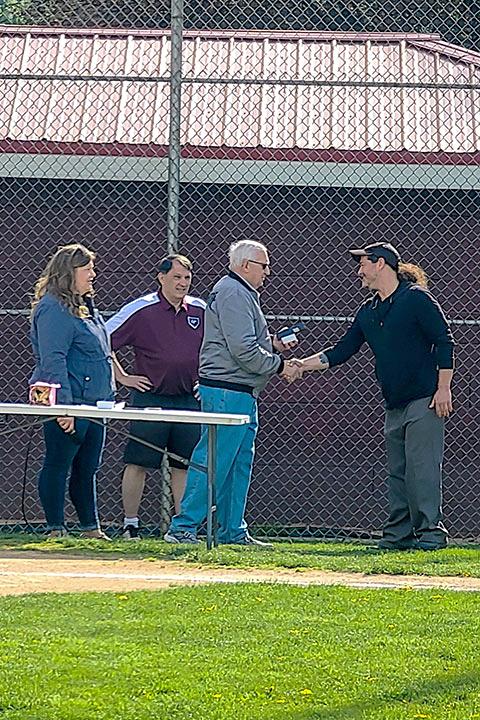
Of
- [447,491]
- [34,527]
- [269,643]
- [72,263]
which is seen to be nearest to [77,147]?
[72,263]

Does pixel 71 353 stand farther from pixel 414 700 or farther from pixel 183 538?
pixel 414 700

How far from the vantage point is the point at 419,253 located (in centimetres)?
1085

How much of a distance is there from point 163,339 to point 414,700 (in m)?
4.92

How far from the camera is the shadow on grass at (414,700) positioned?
14.6 feet

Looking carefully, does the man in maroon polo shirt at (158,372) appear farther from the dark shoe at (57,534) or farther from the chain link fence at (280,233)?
the chain link fence at (280,233)

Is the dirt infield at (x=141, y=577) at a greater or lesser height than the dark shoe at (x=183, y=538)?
lesser

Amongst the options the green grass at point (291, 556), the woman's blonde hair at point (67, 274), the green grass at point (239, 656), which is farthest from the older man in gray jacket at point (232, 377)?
the green grass at point (239, 656)

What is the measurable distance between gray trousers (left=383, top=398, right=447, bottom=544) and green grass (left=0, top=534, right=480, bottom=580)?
8.4 inches

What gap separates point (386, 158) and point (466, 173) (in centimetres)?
58

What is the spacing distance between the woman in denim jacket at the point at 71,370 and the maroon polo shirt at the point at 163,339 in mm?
390

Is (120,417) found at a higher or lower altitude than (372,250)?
lower

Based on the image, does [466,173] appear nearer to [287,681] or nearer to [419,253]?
[419,253]

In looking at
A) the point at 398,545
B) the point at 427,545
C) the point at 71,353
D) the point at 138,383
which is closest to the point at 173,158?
the point at 138,383

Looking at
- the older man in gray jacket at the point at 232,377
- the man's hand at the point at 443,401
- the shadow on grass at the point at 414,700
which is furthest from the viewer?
the older man in gray jacket at the point at 232,377
